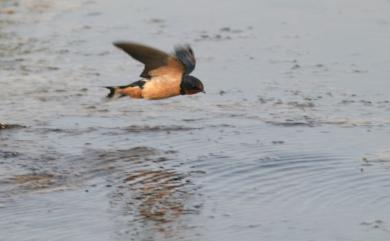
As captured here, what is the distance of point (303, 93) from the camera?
34.3 feet

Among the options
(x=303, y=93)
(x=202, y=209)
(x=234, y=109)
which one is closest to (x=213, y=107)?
A: (x=234, y=109)

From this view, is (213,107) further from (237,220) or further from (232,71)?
(237,220)

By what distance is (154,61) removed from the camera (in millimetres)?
8719

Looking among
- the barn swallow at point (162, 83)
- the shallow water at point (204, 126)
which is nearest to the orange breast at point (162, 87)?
the barn swallow at point (162, 83)

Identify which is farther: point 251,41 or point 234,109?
point 251,41

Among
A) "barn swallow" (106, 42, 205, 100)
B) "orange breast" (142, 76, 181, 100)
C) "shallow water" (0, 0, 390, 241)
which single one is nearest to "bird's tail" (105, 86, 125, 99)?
"barn swallow" (106, 42, 205, 100)

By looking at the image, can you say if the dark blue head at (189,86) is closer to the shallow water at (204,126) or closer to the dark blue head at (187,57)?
the dark blue head at (187,57)

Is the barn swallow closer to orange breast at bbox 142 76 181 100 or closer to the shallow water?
orange breast at bbox 142 76 181 100

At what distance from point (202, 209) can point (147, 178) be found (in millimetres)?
853

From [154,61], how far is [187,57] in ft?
1.80

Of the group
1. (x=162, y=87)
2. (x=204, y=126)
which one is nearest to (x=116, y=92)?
(x=162, y=87)

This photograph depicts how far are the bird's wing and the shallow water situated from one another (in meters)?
0.57

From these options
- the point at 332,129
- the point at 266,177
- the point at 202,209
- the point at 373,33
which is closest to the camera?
the point at 202,209

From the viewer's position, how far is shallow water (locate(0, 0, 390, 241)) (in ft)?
23.7
